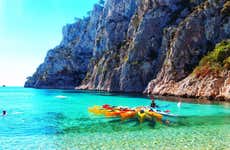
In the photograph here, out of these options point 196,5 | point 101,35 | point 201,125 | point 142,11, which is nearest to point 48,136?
point 201,125

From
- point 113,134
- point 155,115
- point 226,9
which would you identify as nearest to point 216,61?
point 226,9

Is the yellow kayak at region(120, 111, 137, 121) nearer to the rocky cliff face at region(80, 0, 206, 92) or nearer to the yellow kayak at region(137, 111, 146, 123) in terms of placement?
the yellow kayak at region(137, 111, 146, 123)

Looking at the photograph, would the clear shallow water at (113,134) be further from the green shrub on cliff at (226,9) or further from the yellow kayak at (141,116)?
the green shrub on cliff at (226,9)

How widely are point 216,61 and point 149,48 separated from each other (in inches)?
1285

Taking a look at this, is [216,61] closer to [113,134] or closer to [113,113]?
[113,113]

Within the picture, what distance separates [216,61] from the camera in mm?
75375

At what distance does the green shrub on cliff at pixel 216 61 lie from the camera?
71.2m

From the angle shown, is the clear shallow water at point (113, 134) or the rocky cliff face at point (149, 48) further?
the rocky cliff face at point (149, 48)

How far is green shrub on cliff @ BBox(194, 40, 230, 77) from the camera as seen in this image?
71188 mm

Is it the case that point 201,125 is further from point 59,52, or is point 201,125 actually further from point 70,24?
point 70,24

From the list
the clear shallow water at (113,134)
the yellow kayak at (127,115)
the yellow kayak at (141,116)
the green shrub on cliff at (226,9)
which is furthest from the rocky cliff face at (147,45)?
the clear shallow water at (113,134)

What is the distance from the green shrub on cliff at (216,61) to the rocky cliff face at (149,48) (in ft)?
7.34

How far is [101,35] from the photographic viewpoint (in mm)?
150750

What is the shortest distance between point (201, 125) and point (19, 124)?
17.1 meters
